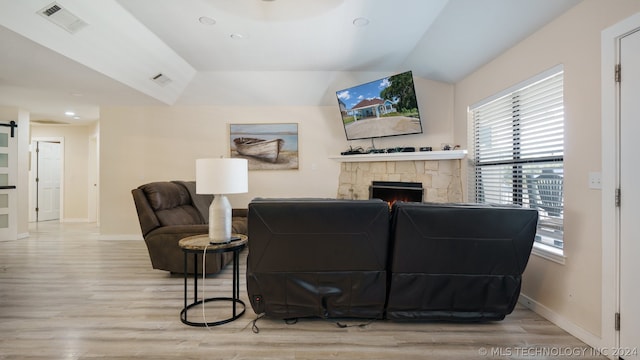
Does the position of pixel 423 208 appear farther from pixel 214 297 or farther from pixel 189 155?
pixel 189 155

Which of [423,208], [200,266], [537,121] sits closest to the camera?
[423,208]

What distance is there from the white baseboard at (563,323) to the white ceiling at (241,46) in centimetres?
229

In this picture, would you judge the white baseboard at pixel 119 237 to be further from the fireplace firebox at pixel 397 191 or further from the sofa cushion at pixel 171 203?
the fireplace firebox at pixel 397 191

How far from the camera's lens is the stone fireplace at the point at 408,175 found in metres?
4.36

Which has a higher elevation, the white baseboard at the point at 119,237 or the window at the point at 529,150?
the window at the point at 529,150

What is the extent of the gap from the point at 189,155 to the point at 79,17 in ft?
8.96

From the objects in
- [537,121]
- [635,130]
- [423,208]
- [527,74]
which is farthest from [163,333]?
[527,74]

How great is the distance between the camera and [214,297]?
9.06 feet

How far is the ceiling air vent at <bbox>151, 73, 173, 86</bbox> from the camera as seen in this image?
172 inches

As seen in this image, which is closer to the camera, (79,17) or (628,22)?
(628,22)

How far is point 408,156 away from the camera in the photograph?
4453 millimetres

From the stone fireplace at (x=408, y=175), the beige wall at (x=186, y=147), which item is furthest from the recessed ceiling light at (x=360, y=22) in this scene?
the stone fireplace at (x=408, y=175)

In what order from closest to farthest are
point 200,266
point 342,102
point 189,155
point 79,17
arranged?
point 79,17
point 200,266
point 342,102
point 189,155

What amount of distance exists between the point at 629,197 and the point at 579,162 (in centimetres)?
42
